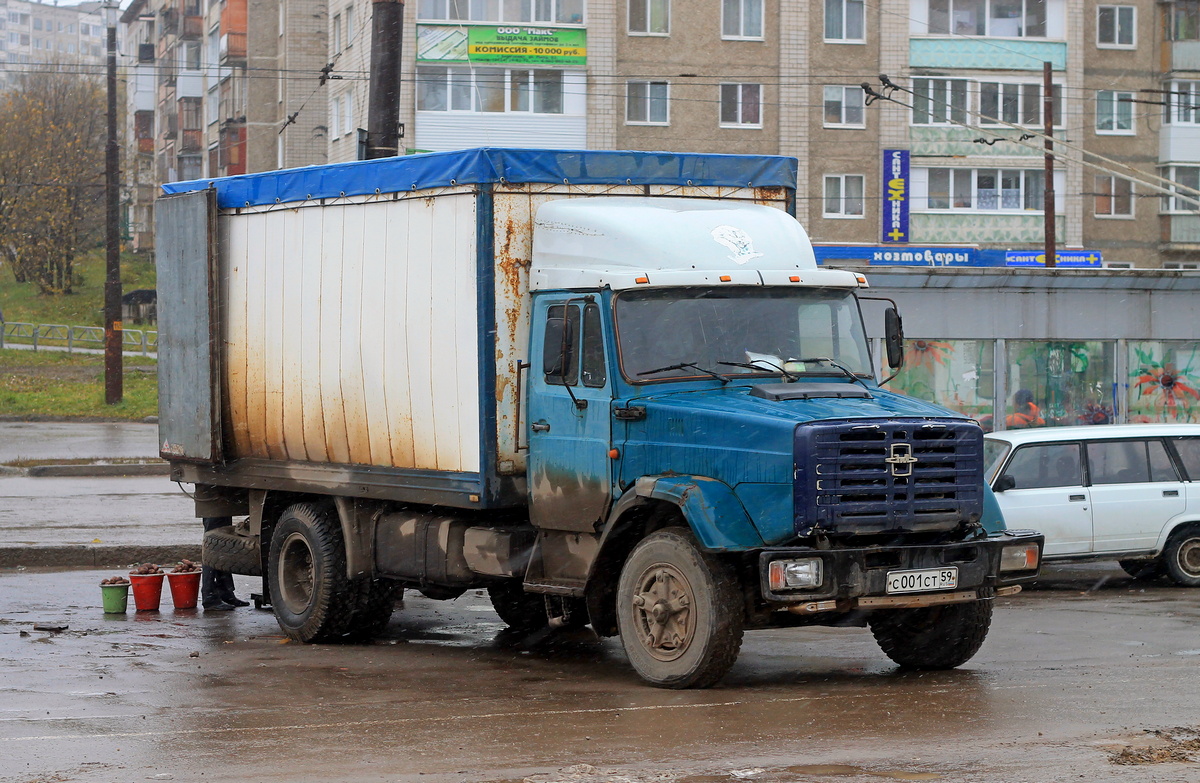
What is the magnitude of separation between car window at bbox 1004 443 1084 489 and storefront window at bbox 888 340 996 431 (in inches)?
326

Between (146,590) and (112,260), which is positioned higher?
(112,260)

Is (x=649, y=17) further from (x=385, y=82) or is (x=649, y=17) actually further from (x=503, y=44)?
(x=385, y=82)

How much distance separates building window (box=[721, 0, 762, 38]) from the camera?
162ft

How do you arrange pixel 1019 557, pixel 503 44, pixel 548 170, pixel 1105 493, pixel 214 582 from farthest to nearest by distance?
pixel 503 44
pixel 1105 493
pixel 214 582
pixel 548 170
pixel 1019 557

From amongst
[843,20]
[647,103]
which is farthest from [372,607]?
[843,20]

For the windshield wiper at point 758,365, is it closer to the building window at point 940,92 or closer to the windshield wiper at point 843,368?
the windshield wiper at point 843,368

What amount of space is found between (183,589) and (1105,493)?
850cm

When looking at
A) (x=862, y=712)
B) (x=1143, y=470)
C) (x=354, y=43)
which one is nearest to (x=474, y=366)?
(x=862, y=712)

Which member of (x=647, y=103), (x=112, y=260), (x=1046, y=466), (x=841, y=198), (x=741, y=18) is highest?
(x=741, y=18)

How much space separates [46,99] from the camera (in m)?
71.7

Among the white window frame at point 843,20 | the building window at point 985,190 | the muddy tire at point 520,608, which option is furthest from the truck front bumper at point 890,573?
the building window at point 985,190

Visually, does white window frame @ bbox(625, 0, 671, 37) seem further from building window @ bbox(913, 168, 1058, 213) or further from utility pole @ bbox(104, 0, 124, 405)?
utility pole @ bbox(104, 0, 124, 405)

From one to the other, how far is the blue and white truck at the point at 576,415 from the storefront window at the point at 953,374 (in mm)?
12556

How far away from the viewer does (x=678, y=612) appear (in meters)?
8.88
